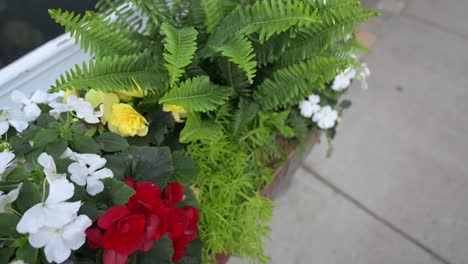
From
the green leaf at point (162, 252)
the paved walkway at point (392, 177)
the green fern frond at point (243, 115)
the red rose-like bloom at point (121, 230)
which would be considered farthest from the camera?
the paved walkway at point (392, 177)

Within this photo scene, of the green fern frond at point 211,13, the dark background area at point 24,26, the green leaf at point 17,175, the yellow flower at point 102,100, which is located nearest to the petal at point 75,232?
the green leaf at point 17,175

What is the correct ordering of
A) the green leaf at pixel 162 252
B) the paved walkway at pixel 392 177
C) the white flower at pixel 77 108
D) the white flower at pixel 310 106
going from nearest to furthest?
the green leaf at pixel 162 252, the white flower at pixel 77 108, the white flower at pixel 310 106, the paved walkway at pixel 392 177

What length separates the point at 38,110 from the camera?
3.43ft

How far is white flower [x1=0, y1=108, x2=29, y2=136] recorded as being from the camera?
3.14 ft

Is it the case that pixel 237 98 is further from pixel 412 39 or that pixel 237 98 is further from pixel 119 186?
pixel 412 39

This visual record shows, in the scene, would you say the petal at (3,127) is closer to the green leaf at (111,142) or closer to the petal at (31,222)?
the green leaf at (111,142)

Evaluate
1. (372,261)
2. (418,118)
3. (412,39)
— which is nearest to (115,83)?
(372,261)

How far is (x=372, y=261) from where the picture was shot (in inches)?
72.0

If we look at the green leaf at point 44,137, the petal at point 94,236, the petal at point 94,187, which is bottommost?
the petal at point 94,236

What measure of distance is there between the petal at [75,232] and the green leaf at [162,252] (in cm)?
19

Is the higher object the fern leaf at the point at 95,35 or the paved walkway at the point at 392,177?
the fern leaf at the point at 95,35

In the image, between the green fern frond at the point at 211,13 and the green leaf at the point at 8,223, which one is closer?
the green leaf at the point at 8,223

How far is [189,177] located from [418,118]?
1.88 metres

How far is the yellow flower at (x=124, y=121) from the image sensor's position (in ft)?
3.34
